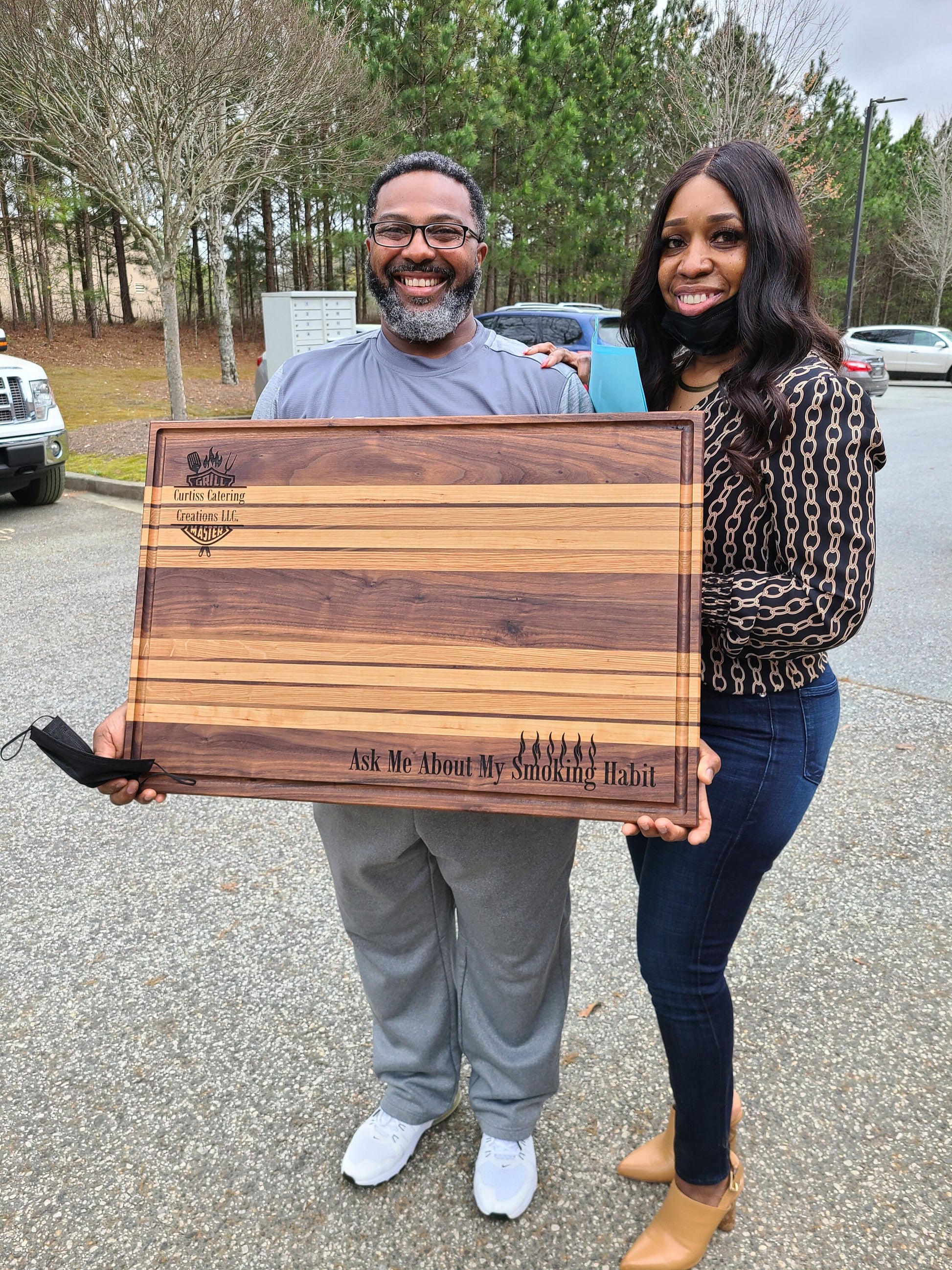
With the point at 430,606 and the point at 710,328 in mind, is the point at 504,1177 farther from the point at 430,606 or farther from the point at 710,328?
the point at 710,328

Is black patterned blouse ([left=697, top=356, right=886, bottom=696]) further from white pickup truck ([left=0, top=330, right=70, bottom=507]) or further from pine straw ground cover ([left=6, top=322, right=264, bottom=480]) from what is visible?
pine straw ground cover ([left=6, top=322, right=264, bottom=480])

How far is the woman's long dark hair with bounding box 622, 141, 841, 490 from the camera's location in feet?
4.85

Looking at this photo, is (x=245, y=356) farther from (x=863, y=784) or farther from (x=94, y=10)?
(x=863, y=784)

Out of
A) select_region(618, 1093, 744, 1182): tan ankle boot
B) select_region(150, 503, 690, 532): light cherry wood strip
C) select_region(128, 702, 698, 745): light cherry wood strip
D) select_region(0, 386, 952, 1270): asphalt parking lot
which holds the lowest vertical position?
select_region(0, 386, 952, 1270): asphalt parking lot

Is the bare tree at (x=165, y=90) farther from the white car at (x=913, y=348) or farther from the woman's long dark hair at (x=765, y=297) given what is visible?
the white car at (x=913, y=348)

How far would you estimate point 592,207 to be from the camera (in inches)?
832

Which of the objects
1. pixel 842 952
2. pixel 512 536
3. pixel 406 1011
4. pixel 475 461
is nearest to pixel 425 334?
pixel 475 461

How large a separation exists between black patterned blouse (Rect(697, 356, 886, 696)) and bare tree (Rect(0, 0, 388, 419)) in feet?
38.3

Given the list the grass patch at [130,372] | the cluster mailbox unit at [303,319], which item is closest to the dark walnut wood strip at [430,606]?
the grass patch at [130,372]

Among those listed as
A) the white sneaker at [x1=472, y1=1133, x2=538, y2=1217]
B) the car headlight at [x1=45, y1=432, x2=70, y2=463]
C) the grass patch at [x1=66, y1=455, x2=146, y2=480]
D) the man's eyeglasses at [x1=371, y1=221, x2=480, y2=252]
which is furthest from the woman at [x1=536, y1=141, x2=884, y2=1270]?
the grass patch at [x1=66, y1=455, x2=146, y2=480]

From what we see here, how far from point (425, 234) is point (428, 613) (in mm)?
801

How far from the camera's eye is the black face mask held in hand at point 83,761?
57.6 inches

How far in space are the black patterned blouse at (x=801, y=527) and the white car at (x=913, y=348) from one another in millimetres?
24450

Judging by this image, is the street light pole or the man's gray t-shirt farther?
the street light pole
